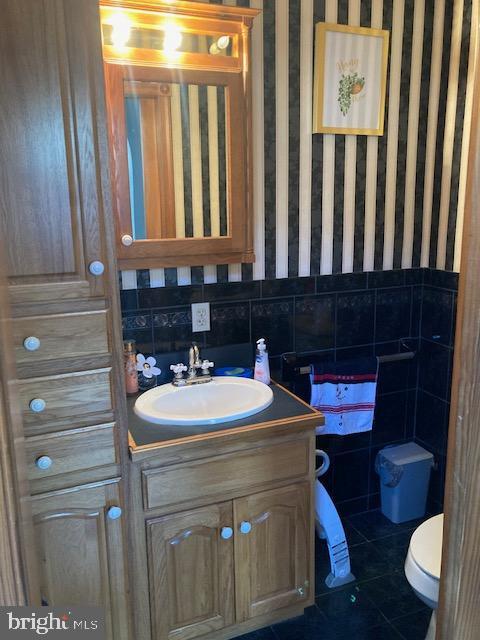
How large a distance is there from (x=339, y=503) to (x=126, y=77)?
2163 millimetres

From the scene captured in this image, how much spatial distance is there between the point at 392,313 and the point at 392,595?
125cm

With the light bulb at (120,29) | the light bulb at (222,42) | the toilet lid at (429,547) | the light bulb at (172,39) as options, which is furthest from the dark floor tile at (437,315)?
the light bulb at (120,29)

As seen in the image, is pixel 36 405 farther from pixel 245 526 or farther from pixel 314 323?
pixel 314 323

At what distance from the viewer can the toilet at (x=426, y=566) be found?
1649 millimetres

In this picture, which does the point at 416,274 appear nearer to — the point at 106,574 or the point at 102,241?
the point at 102,241

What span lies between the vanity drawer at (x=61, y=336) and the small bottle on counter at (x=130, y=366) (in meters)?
0.44

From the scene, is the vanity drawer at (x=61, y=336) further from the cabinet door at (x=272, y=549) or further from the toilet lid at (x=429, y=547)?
the toilet lid at (x=429, y=547)

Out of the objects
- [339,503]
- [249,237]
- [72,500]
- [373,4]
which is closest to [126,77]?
[249,237]

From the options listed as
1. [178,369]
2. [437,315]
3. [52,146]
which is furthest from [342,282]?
[52,146]

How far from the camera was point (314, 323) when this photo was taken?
2400 mm

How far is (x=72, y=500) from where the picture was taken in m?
1.54

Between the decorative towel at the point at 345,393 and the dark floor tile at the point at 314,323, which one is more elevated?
the dark floor tile at the point at 314,323

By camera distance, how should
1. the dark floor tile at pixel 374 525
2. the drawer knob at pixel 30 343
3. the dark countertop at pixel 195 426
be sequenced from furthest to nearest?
1. the dark floor tile at pixel 374 525
2. the dark countertop at pixel 195 426
3. the drawer knob at pixel 30 343

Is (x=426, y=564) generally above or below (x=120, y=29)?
below
